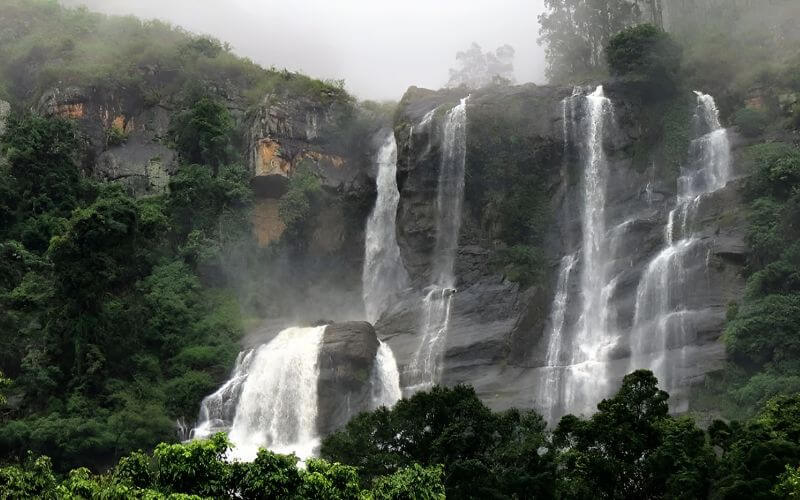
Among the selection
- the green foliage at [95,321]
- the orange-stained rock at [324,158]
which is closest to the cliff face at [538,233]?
the orange-stained rock at [324,158]

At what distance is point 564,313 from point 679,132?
37.9ft

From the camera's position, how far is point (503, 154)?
155ft

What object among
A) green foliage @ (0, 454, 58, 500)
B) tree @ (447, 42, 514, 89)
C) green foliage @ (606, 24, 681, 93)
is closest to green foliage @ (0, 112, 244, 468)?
green foliage @ (0, 454, 58, 500)

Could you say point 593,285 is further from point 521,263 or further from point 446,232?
point 446,232

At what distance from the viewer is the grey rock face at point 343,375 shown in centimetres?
3753

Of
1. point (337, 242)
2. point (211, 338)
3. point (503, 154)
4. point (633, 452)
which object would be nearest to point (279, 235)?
point (337, 242)

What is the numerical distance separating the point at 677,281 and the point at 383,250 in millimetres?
18129

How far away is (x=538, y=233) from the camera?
45062 mm

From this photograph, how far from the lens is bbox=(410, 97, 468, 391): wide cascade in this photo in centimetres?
4175

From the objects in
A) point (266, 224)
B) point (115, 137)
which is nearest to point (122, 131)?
point (115, 137)

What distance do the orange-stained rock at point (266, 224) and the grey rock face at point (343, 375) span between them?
13.1 metres

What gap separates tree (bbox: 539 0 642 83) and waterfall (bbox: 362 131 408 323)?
45.4 ft

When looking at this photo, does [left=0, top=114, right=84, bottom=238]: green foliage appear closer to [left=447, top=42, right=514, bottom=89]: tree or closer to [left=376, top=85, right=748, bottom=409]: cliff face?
[left=376, top=85, right=748, bottom=409]: cliff face

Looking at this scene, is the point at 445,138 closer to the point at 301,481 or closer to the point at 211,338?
the point at 211,338
